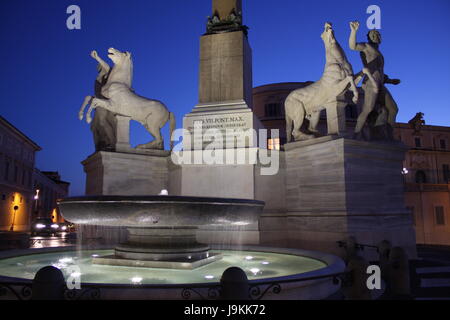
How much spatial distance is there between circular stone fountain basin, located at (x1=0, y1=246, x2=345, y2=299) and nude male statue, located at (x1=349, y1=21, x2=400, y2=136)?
4.91 m

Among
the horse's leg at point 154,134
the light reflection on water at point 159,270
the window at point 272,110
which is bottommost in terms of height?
the light reflection on water at point 159,270

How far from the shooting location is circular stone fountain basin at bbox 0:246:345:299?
3830 millimetres

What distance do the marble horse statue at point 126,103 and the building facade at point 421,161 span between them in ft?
102

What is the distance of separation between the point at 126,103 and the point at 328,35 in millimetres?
6074

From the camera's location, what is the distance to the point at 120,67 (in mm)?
11633

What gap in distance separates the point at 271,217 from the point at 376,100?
4.28 meters

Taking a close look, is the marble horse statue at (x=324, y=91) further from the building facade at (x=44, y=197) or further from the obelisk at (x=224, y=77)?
the building facade at (x=44, y=197)

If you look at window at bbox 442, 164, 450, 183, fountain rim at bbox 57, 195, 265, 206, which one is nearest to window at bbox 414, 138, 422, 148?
window at bbox 442, 164, 450, 183

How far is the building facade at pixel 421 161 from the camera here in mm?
39812

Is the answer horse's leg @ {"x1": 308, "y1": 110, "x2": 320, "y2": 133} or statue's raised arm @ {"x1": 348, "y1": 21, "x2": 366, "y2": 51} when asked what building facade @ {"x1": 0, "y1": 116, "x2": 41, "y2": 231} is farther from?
statue's raised arm @ {"x1": 348, "y1": 21, "x2": 366, "y2": 51}

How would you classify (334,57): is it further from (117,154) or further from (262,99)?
(262,99)

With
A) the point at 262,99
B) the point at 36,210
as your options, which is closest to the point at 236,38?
the point at 262,99

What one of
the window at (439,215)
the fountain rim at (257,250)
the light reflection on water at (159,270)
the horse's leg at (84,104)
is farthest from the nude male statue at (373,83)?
the window at (439,215)
